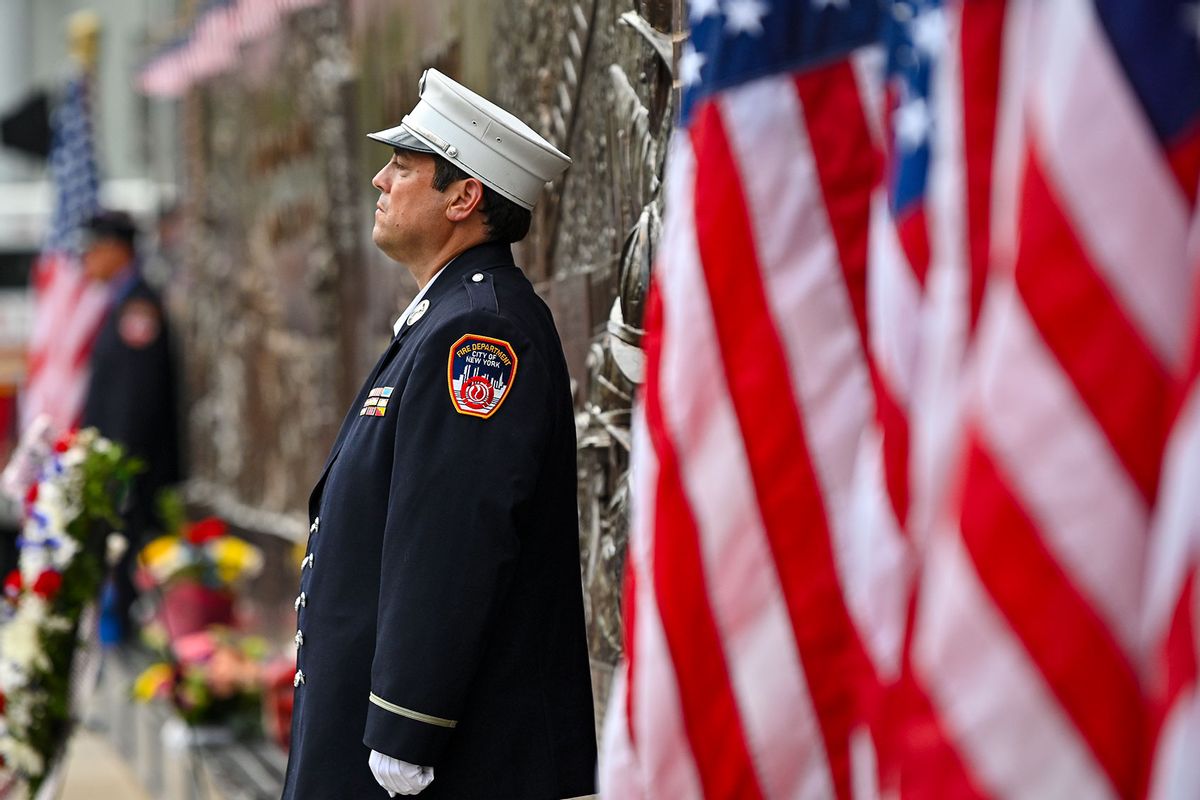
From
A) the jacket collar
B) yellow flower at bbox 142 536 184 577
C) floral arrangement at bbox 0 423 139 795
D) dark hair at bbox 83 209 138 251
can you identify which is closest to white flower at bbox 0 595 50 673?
floral arrangement at bbox 0 423 139 795

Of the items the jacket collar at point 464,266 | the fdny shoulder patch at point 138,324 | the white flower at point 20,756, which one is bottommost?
the white flower at point 20,756

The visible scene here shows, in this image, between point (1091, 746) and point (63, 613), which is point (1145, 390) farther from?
point (63, 613)

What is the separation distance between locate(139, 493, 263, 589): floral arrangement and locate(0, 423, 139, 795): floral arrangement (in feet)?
8.60

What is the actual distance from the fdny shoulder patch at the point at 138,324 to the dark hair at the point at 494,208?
23.5 feet

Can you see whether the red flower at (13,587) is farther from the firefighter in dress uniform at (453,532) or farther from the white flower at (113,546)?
the firefighter in dress uniform at (453,532)

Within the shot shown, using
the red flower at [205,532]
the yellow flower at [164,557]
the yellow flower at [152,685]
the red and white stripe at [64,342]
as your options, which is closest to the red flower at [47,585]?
the yellow flower at [152,685]

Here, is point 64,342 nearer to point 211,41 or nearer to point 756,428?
point 211,41

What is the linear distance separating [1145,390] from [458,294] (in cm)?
183

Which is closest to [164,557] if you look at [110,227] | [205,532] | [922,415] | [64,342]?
[205,532]

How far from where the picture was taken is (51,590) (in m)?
5.34

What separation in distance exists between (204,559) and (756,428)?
6.43 meters

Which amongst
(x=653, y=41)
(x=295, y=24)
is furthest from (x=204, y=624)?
(x=653, y=41)

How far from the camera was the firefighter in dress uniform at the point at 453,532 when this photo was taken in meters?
3.04

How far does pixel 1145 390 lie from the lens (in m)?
1.62
